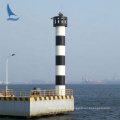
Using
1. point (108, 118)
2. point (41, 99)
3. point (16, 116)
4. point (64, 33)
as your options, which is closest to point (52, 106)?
point (41, 99)

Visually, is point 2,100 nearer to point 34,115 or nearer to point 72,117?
point 34,115

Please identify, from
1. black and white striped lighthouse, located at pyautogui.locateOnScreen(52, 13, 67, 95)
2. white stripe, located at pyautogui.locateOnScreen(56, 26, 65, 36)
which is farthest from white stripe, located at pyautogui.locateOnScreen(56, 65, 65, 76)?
white stripe, located at pyautogui.locateOnScreen(56, 26, 65, 36)

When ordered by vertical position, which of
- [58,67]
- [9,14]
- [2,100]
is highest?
[9,14]

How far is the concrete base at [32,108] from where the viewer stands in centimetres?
3979

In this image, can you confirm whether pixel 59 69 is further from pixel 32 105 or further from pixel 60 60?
pixel 32 105

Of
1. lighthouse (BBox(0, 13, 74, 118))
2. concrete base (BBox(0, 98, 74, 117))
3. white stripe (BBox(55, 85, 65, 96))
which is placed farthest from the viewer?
white stripe (BBox(55, 85, 65, 96))

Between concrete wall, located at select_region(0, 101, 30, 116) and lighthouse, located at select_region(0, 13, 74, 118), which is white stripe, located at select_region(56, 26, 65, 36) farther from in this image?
concrete wall, located at select_region(0, 101, 30, 116)

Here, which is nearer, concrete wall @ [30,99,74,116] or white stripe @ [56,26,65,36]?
concrete wall @ [30,99,74,116]

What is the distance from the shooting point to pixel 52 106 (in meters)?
42.9

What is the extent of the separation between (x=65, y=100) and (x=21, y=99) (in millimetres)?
7228

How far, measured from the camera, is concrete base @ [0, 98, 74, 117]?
131ft

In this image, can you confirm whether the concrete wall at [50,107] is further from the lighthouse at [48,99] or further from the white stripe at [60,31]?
the white stripe at [60,31]

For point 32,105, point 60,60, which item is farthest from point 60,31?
point 32,105

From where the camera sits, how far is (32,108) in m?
39.8
